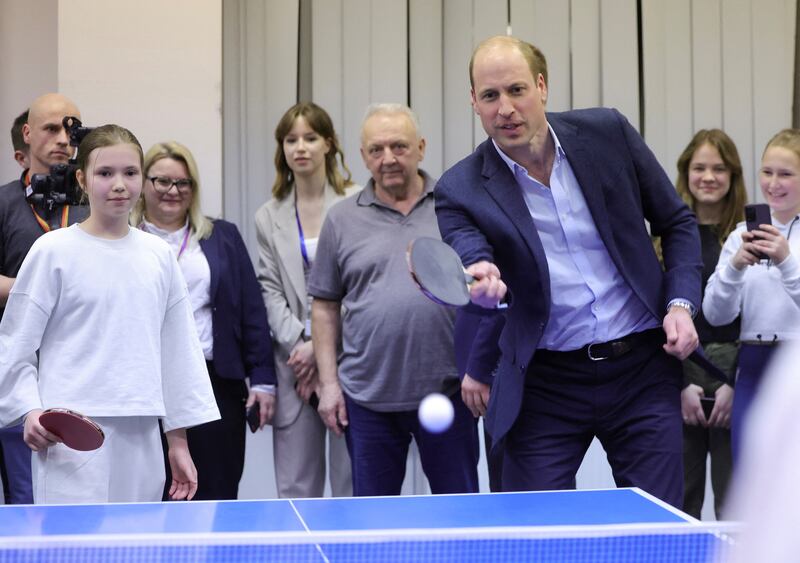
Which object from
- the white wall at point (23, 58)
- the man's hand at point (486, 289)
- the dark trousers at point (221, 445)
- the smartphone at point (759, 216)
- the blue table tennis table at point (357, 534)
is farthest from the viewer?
the white wall at point (23, 58)

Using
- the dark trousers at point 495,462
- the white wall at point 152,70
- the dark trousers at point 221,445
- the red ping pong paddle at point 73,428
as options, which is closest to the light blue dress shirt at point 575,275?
the dark trousers at point 495,462

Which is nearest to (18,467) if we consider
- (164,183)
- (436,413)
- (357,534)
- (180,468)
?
(180,468)

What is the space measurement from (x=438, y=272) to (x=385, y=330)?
75.3 inches

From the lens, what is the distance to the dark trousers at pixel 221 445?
4848 millimetres

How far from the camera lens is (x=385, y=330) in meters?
4.68

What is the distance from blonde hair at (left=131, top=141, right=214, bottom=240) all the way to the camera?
25.8 inches

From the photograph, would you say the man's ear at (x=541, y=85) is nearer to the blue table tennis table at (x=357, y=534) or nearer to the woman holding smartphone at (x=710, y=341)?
the blue table tennis table at (x=357, y=534)

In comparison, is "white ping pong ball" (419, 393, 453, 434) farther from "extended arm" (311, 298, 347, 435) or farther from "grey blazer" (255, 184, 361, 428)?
"grey blazer" (255, 184, 361, 428)

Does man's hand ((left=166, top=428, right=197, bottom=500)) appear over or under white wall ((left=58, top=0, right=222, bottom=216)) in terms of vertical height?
under

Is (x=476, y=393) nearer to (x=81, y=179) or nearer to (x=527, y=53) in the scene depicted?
(x=527, y=53)

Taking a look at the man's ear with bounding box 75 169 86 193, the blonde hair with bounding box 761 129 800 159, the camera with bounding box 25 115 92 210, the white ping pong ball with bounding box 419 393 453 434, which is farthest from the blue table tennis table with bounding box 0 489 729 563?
the blonde hair with bounding box 761 129 800 159

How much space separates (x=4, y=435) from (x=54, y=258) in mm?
1269

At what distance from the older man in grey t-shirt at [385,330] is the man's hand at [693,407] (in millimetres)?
947

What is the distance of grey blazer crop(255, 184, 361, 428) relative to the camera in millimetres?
5156
